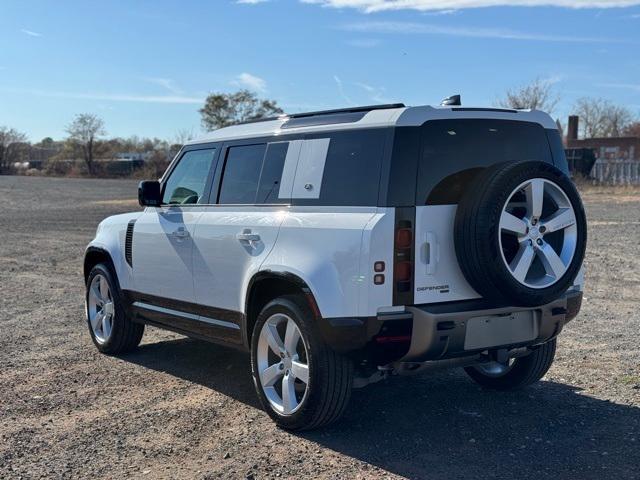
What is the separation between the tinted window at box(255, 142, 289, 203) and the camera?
5066mm

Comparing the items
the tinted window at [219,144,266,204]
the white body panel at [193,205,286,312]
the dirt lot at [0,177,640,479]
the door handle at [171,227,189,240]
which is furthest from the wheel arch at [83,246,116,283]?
the tinted window at [219,144,266,204]

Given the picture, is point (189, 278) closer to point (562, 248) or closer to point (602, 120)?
point (562, 248)

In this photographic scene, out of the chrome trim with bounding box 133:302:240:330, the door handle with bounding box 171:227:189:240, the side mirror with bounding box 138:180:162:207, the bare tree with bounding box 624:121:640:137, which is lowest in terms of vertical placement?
the chrome trim with bounding box 133:302:240:330

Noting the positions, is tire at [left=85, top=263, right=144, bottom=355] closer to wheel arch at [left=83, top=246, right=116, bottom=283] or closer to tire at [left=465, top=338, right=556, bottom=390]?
wheel arch at [left=83, top=246, right=116, bottom=283]

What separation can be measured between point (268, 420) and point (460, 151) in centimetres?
229

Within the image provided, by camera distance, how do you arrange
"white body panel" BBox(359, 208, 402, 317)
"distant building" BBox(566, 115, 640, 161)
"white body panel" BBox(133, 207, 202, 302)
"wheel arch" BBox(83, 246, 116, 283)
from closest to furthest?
"white body panel" BBox(359, 208, 402, 317) < "white body panel" BBox(133, 207, 202, 302) < "wheel arch" BBox(83, 246, 116, 283) < "distant building" BBox(566, 115, 640, 161)

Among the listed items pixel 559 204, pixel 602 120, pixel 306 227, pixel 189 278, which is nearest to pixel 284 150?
pixel 306 227

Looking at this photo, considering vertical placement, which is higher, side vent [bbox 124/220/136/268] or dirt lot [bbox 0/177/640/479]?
side vent [bbox 124/220/136/268]

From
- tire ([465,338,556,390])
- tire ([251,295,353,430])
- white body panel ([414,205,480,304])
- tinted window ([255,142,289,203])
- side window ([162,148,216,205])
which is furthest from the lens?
side window ([162,148,216,205])

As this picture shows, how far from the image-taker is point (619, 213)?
23703 millimetres

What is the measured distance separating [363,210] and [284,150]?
104 cm

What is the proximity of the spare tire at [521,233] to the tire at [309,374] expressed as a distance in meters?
1.00

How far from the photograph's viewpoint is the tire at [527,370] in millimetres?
5520

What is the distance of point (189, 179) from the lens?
6.14 m
